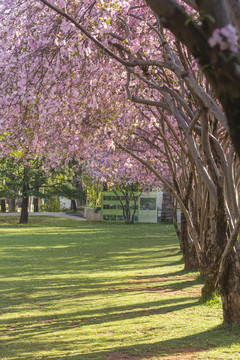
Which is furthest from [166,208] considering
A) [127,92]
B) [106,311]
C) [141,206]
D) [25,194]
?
[127,92]

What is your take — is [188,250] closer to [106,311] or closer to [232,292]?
[106,311]

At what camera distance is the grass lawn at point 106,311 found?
676 cm

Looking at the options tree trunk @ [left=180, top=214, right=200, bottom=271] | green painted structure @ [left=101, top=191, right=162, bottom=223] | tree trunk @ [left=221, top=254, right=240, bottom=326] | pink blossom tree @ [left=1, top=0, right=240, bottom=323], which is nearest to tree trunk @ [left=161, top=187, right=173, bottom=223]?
green painted structure @ [left=101, top=191, right=162, bottom=223]

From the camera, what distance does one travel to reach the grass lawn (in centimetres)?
676

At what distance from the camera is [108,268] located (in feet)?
49.2

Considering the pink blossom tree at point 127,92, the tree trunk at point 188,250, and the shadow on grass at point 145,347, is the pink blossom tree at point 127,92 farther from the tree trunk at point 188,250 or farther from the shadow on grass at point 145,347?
the tree trunk at point 188,250

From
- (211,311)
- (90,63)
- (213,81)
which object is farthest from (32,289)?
(213,81)

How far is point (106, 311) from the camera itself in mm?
9141

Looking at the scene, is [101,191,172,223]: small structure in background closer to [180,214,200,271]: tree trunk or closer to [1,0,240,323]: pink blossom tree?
[180,214,200,271]: tree trunk

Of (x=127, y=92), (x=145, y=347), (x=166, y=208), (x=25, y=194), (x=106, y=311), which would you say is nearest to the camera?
(x=145, y=347)

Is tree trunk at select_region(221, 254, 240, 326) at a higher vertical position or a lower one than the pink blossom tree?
lower

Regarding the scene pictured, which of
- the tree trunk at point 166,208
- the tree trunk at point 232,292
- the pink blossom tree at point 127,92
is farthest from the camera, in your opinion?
the tree trunk at point 166,208

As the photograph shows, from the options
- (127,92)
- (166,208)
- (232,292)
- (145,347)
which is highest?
(127,92)

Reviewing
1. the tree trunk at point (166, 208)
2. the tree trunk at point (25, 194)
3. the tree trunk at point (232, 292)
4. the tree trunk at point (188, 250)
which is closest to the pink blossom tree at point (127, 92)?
the tree trunk at point (232, 292)
